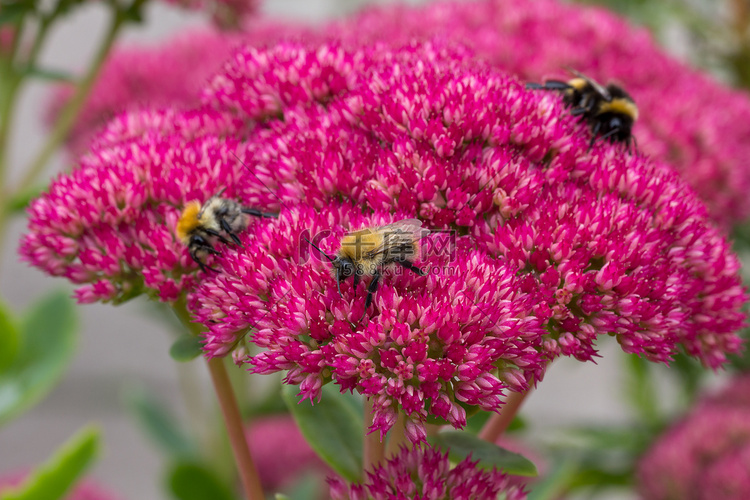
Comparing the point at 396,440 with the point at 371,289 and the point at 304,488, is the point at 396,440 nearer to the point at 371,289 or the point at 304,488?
the point at 371,289

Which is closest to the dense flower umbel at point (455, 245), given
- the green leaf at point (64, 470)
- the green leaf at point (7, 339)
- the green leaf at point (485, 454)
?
the green leaf at point (485, 454)

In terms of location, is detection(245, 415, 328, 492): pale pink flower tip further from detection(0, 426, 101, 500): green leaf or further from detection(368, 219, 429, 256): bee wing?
detection(368, 219, 429, 256): bee wing

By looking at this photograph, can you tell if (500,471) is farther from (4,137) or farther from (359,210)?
(4,137)

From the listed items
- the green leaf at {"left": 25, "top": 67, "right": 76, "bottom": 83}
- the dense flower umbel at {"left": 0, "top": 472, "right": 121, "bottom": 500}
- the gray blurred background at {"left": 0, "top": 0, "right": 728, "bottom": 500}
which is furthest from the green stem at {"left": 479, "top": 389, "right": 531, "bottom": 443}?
the gray blurred background at {"left": 0, "top": 0, "right": 728, "bottom": 500}

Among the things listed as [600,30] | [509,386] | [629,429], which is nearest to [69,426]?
[629,429]

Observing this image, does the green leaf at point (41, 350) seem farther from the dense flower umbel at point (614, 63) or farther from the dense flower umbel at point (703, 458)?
the dense flower umbel at point (703, 458)

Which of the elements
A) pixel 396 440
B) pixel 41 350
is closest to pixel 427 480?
pixel 396 440
